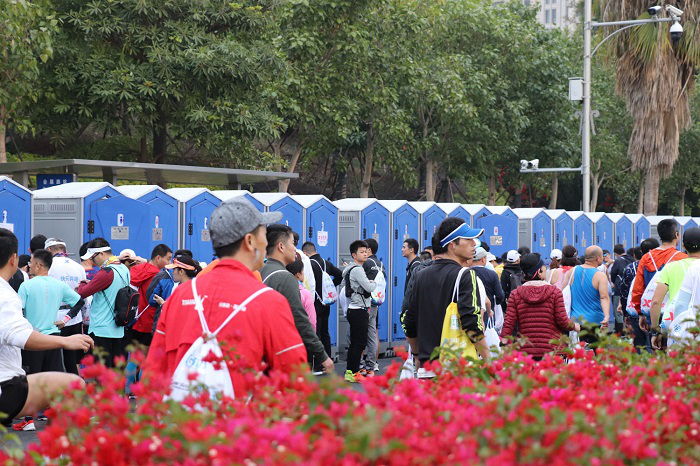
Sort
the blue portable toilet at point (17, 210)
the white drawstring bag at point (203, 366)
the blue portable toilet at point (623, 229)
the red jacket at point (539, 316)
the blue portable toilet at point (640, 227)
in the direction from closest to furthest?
the white drawstring bag at point (203, 366), the red jacket at point (539, 316), the blue portable toilet at point (17, 210), the blue portable toilet at point (623, 229), the blue portable toilet at point (640, 227)

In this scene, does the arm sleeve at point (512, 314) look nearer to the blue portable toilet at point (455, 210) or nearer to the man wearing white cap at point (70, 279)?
the man wearing white cap at point (70, 279)

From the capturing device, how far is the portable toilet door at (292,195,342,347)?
14.6 meters

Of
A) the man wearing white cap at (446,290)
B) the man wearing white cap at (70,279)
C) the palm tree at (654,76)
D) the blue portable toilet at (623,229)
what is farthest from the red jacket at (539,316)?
the palm tree at (654,76)

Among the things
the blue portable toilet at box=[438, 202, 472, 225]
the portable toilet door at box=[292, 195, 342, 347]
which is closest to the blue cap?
the portable toilet door at box=[292, 195, 342, 347]

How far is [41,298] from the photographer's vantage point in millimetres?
9289

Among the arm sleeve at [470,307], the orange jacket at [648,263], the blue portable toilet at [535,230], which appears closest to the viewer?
the arm sleeve at [470,307]

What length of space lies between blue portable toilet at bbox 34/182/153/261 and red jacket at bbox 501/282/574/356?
577 centimetres

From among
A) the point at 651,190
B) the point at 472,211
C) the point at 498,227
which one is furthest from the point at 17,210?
the point at 651,190

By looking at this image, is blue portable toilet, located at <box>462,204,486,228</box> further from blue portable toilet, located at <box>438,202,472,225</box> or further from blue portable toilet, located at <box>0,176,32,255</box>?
blue portable toilet, located at <box>0,176,32,255</box>

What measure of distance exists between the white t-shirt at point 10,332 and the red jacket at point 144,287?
4.94 m

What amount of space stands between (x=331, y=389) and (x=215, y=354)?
3.17 ft

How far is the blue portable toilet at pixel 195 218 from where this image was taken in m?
13.0

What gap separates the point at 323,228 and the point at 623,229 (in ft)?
35.4

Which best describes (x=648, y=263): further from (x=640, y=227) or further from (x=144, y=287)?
(x=640, y=227)
